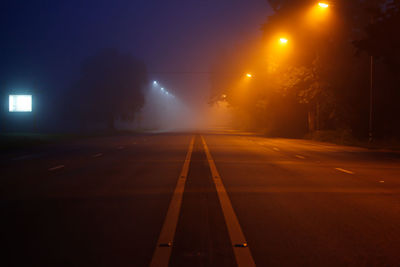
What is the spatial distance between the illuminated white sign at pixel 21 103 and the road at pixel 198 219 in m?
44.7

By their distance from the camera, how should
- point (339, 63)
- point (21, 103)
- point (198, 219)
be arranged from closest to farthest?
point (198, 219)
point (339, 63)
point (21, 103)

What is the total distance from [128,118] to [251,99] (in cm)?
1995

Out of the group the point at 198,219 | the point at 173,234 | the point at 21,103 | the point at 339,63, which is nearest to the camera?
the point at 173,234

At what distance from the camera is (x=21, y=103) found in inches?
2288

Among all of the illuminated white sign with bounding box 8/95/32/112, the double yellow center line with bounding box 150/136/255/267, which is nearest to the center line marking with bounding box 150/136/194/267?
the double yellow center line with bounding box 150/136/255/267

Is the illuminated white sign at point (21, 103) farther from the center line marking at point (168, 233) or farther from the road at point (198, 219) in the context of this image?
the center line marking at point (168, 233)

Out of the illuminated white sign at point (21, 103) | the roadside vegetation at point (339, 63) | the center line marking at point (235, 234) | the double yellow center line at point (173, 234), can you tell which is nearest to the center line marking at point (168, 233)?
the double yellow center line at point (173, 234)

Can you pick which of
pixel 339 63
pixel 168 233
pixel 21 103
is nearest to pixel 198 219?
pixel 168 233

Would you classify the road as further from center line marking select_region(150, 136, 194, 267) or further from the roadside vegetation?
the roadside vegetation

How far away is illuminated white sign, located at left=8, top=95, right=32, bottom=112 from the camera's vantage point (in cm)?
5791

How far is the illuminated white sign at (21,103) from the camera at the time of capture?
5791 centimetres

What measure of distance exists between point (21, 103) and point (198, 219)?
2122 inches

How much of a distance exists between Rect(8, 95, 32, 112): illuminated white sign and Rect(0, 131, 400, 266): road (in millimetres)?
44665

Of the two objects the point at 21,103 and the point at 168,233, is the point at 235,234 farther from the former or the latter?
the point at 21,103
